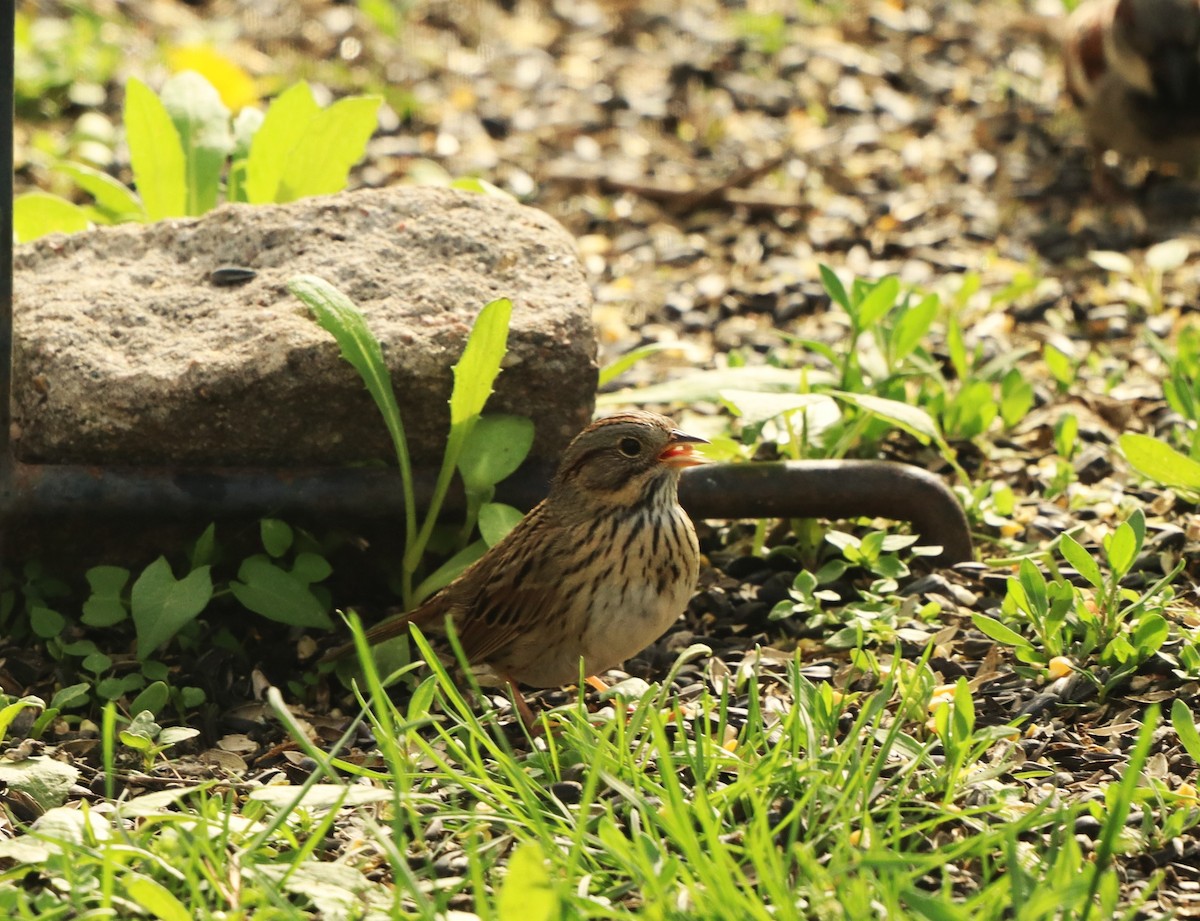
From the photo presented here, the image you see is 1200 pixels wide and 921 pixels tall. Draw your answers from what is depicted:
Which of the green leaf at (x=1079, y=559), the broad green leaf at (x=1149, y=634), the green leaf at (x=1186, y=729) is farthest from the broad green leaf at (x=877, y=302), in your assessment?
the green leaf at (x=1186, y=729)

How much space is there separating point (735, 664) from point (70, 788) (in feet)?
5.35

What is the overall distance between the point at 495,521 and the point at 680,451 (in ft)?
1.87

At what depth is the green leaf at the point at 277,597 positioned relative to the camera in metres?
4.12

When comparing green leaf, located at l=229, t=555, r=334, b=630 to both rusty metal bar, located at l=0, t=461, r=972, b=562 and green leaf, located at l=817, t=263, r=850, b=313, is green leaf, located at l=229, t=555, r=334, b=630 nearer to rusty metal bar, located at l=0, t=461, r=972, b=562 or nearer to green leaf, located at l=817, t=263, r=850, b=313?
rusty metal bar, located at l=0, t=461, r=972, b=562

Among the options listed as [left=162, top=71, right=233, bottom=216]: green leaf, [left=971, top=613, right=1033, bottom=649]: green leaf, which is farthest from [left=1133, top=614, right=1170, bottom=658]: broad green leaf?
[left=162, top=71, right=233, bottom=216]: green leaf

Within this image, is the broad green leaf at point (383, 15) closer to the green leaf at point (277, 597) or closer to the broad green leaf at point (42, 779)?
the green leaf at point (277, 597)

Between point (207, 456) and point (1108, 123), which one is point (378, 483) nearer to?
point (207, 456)

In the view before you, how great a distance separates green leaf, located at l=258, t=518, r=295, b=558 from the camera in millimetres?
4223

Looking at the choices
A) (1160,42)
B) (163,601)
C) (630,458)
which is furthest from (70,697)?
(1160,42)

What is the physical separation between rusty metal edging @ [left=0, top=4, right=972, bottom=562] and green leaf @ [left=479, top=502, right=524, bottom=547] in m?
0.19

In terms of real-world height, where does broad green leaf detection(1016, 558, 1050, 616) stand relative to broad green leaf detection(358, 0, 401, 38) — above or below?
below

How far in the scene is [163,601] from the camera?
402 cm

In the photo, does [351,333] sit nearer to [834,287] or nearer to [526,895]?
[834,287]

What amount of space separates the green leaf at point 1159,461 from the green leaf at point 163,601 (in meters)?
2.42
